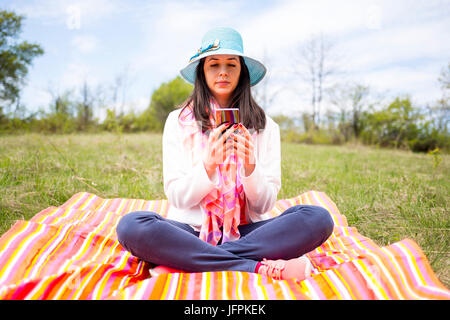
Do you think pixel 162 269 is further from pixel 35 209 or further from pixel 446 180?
pixel 446 180

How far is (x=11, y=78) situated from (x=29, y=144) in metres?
4.16

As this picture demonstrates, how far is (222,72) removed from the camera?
1798 mm

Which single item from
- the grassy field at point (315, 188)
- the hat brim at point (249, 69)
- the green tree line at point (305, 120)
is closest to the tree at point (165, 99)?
the green tree line at point (305, 120)

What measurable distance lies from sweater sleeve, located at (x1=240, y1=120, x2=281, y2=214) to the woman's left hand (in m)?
0.05

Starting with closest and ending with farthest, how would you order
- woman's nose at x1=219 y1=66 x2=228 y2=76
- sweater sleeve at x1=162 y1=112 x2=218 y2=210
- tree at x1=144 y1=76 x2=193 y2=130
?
sweater sleeve at x1=162 y1=112 x2=218 y2=210
woman's nose at x1=219 y1=66 x2=228 y2=76
tree at x1=144 y1=76 x2=193 y2=130

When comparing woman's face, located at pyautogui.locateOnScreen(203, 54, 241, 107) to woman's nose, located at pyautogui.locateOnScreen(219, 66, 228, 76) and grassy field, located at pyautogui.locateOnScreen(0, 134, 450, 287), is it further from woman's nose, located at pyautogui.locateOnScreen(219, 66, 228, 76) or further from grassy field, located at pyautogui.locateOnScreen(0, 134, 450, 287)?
grassy field, located at pyautogui.locateOnScreen(0, 134, 450, 287)

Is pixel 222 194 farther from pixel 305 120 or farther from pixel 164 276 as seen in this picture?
pixel 305 120

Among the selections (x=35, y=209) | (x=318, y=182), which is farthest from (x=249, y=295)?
(x=318, y=182)

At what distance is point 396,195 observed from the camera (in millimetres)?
2793

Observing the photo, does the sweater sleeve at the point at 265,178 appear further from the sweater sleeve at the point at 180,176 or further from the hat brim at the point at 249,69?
the hat brim at the point at 249,69

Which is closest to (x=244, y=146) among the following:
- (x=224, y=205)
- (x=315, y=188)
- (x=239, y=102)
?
(x=224, y=205)

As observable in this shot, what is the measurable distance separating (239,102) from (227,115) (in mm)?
420

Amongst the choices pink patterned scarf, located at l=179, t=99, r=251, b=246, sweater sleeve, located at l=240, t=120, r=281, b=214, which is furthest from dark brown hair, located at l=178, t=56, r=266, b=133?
pink patterned scarf, located at l=179, t=99, r=251, b=246

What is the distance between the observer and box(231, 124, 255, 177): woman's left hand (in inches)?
62.4
